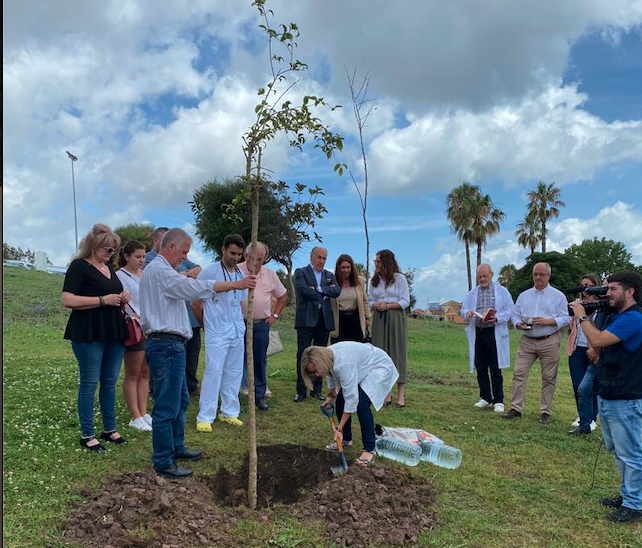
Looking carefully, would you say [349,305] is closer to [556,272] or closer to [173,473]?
[173,473]

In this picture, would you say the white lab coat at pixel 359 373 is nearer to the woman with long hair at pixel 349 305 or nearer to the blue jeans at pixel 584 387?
the woman with long hair at pixel 349 305

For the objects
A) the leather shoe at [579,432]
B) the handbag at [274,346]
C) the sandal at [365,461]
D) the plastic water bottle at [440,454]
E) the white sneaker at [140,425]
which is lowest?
the leather shoe at [579,432]

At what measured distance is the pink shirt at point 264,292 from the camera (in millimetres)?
6794

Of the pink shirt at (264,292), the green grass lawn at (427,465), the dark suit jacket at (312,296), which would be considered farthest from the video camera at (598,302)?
the pink shirt at (264,292)

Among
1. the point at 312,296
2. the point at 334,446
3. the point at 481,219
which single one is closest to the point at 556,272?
the point at 481,219

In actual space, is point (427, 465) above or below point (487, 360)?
below

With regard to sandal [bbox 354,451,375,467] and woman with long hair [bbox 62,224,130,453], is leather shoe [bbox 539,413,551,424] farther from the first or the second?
woman with long hair [bbox 62,224,130,453]

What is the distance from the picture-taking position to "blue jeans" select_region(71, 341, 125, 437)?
4.78 meters

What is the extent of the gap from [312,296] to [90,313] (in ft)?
10.8

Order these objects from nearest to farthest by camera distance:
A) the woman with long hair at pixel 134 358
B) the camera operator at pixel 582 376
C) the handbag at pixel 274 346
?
the woman with long hair at pixel 134 358 → the camera operator at pixel 582 376 → the handbag at pixel 274 346

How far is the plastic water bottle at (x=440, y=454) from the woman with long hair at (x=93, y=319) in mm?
3164

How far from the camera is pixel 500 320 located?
738 cm

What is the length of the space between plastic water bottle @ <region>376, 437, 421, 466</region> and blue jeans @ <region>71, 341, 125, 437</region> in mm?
2727

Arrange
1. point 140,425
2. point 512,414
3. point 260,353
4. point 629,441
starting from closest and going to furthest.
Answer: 1. point 629,441
2. point 140,425
3. point 260,353
4. point 512,414
